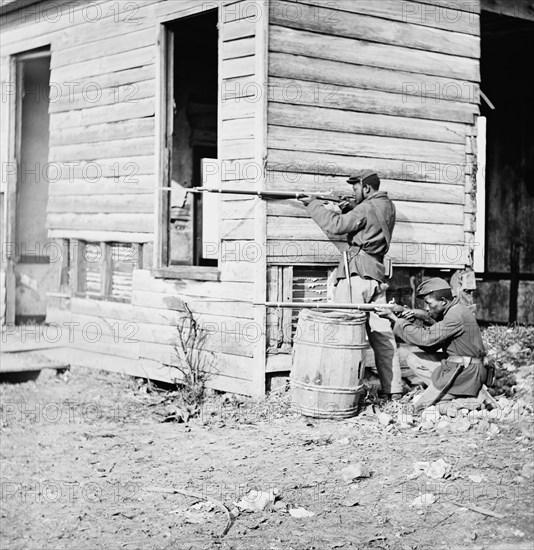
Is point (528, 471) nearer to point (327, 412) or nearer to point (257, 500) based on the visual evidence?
point (257, 500)

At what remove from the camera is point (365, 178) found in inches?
351

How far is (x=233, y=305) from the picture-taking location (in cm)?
929

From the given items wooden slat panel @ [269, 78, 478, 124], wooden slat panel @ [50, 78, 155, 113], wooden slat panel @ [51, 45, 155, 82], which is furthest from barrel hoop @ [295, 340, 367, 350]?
wooden slat panel @ [51, 45, 155, 82]

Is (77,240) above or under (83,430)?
above

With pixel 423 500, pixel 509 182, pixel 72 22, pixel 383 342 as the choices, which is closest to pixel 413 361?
pixel 383 342

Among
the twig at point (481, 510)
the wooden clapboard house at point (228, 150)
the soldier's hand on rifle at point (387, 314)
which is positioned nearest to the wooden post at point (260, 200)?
the wooden clapboard house at point (228, 150)

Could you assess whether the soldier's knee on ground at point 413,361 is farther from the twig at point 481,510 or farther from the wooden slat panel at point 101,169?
the wooden slat panel at point 101,169

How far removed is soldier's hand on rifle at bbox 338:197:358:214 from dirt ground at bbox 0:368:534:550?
6.52 ft

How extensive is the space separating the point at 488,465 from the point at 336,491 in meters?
1.21

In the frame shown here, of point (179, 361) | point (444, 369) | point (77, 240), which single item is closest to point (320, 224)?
point (444, 369)

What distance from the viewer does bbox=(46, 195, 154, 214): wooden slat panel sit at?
10.7 m

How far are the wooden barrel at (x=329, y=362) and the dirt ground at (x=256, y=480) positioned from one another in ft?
0.66

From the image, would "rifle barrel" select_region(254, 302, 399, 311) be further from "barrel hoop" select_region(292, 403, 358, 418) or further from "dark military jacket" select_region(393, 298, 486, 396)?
"barrel hoop" select_region(292, 403, 358, 418)

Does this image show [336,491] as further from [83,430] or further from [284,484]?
[83,430]
